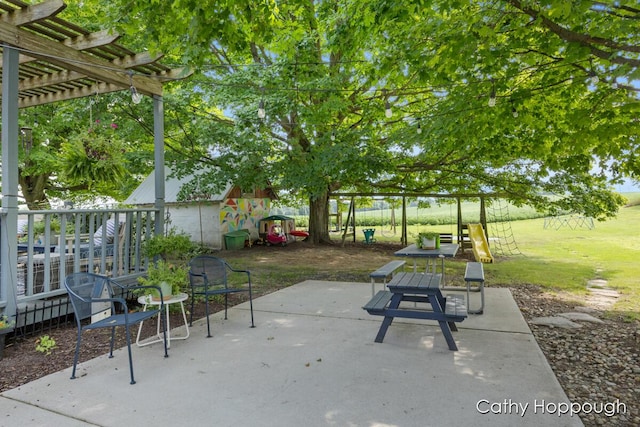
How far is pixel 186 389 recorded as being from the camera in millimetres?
2848

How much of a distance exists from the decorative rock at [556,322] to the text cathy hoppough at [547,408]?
6.33 ft

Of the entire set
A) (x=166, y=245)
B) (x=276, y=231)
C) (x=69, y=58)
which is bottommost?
(x=276, y=231)

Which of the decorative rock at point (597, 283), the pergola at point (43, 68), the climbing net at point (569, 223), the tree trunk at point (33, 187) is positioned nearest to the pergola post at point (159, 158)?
the pergola at point (43, 68)

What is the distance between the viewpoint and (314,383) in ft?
9.54

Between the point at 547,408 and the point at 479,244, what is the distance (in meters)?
9.24

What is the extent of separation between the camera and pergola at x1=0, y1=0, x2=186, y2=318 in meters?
3.87

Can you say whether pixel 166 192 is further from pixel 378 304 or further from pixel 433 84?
pixel 378 304

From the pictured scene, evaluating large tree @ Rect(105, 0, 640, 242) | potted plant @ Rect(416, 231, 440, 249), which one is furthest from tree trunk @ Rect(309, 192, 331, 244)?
potted plant @ Rect(416, 231, 440, 249)

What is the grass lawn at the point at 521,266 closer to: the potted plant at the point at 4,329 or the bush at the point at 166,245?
the bush at the point at 166,245

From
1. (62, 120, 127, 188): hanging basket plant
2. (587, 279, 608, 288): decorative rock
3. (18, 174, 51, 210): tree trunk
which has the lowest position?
(587, 279, 608, 288): decorative rock

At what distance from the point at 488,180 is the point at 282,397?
477 inches

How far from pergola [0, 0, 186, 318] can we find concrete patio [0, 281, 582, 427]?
1.92 metres

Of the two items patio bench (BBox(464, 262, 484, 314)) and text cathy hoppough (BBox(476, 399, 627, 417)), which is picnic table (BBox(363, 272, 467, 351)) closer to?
patio bench (BBox(464, 262, 484, 314))

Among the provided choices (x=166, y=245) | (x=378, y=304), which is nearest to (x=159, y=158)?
(x=166, y=245)
